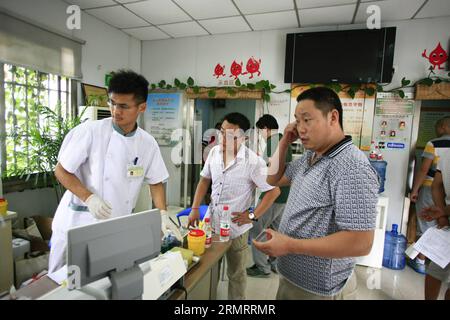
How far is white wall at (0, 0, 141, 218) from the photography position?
2650 millimetres

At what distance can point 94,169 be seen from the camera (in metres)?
1.52

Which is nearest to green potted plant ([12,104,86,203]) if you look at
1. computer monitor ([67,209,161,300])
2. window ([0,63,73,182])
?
window ([0,63,73,182])

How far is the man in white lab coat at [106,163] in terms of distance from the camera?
4.75 ft

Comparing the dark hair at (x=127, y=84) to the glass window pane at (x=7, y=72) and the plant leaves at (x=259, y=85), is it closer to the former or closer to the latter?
the glass window pane at (x=7, y=72)

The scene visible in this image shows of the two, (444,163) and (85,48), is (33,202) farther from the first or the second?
(444,163)

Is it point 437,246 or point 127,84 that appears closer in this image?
point 127,84

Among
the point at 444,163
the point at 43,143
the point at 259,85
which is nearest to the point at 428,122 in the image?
the point at 444,163

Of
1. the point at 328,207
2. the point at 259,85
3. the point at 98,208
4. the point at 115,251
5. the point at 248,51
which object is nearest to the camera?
the point at 115,251

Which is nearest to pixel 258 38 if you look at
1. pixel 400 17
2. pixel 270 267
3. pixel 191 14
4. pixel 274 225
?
pixel 191 14

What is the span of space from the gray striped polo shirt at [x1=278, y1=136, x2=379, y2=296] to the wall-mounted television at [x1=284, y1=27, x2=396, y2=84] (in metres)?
2.41

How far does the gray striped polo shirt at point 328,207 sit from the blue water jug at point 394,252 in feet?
Result: 7.80

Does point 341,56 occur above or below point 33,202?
above

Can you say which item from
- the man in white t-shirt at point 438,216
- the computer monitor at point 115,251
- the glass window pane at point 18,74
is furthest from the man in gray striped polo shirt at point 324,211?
the glass window pane at point 18,74

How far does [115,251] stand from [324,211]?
0.73 metres
